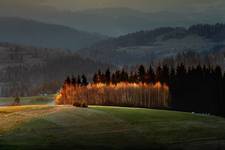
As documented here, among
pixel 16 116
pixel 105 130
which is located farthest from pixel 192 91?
pixel 105 130

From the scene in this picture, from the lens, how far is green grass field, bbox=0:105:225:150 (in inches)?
3179

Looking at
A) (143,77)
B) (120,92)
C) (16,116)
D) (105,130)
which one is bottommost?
(105,130)

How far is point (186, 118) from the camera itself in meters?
117

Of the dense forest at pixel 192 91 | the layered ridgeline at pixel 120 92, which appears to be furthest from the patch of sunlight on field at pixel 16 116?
the dense forest at pixel 192 91

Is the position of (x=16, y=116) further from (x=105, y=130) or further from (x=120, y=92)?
(x=120, y=92)

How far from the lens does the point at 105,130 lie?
9519 cm

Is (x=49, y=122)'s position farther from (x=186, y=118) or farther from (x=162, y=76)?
(x=162, y=76)

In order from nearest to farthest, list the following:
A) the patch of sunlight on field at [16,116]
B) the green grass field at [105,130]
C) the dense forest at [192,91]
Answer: the green grass field at [105,130]
the patch of sunlight on field at [16,116]
the dense forest at [192,91]

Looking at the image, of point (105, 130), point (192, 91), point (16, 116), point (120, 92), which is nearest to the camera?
point (105, 130)

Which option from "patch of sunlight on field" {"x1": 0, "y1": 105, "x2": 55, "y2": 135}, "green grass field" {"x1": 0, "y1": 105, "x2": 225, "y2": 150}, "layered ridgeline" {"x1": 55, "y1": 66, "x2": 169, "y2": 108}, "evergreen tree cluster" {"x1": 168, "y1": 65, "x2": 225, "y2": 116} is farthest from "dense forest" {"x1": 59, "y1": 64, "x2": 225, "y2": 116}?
"patch of sunlight on field" {"x1": 0, "y1": 105, "x2": 55, "y2": 135}

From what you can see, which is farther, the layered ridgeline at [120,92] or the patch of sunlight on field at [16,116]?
the layered ridgeline at [120,92]

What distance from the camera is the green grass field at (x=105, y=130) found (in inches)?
3179

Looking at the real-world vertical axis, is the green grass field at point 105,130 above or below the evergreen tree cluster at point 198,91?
below

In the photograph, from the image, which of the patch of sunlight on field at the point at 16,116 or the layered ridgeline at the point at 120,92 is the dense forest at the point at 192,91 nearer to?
the layered ridgeline at the point at 120,92
